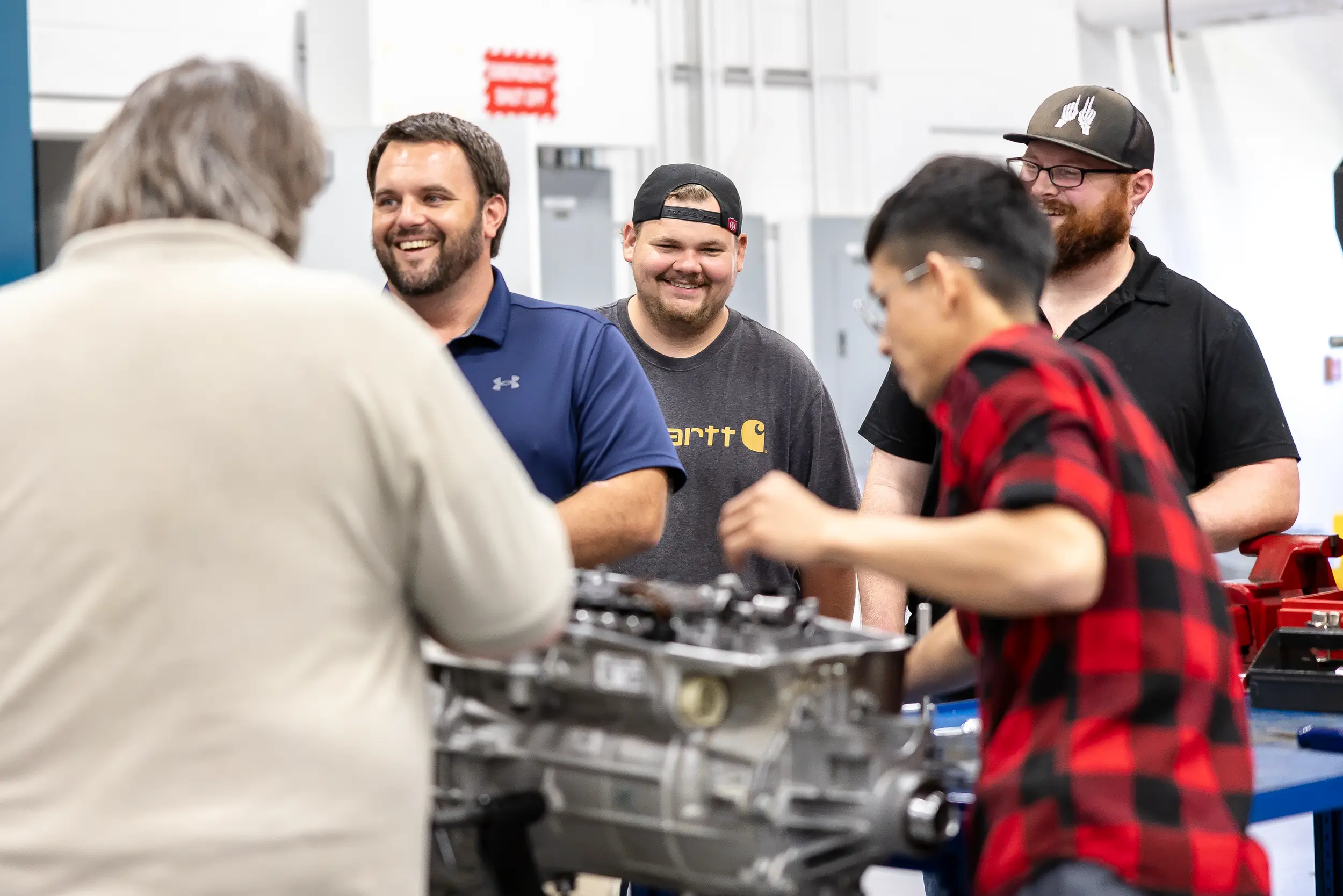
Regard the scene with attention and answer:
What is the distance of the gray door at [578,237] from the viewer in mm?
5062

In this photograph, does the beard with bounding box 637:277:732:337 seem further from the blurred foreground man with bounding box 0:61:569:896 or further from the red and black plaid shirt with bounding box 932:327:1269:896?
the blurred foreground man with bounding box 0:61:569:896

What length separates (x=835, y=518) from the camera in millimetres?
1175

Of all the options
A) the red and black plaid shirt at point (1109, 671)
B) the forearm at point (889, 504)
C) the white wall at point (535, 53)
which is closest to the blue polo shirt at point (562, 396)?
the forearm at point (889, 504)

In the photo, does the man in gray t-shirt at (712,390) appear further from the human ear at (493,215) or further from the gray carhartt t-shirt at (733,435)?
the human ear at (493,215)

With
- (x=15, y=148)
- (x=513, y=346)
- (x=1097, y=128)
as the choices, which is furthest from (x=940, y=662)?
(x=15, y=148)

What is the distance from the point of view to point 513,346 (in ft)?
6.83

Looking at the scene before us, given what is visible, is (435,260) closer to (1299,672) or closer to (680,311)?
(680,311)

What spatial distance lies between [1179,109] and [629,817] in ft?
22.9

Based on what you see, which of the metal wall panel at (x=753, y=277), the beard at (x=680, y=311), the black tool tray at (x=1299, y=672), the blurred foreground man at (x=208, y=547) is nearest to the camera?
the blurred foreground man at (x=208, y=547)

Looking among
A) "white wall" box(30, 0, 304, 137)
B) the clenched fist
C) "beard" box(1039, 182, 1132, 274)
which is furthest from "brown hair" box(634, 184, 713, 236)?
"white wall" box(30, 0, 304, 137)

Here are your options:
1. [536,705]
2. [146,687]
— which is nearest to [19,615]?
[146,687]

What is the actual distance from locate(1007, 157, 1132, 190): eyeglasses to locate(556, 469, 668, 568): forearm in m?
0.79

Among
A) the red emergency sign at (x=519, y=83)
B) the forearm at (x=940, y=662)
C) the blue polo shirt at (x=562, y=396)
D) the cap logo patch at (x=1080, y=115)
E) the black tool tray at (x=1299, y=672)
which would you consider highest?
the red emergency sign at (x=519, y=83)

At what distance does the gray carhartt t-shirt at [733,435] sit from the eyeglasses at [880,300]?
113 centimetres
